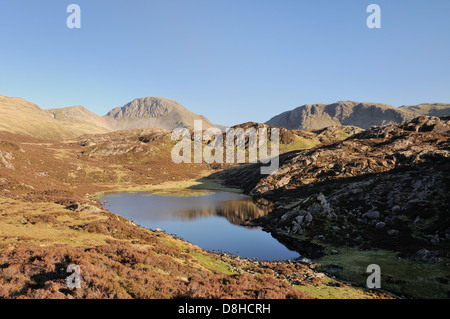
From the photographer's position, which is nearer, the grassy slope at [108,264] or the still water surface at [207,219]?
the grassy slope at [108,264]

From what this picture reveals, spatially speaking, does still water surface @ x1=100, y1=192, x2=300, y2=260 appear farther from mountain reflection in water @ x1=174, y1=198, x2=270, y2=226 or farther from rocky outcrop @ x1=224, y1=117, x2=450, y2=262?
rocky outcrop @ x1=224, y1=117, x2=450, y2=262

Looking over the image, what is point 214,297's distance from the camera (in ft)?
48.8

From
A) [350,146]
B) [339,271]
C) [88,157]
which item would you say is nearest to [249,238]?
[339,271]

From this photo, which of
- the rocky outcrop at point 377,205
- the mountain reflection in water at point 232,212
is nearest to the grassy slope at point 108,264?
the rocky outcrop at point 377,205

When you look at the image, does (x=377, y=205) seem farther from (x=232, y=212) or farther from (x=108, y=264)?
Result: (x=108, y=264)

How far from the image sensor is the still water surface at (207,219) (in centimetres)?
4425

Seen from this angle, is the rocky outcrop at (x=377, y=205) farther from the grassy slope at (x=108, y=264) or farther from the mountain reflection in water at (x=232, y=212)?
the grassy slope at (x=108, y=264)

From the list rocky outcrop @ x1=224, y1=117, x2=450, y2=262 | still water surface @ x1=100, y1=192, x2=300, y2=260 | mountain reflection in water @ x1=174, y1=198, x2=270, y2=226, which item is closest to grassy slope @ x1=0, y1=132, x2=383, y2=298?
still water surface @ x1=100, y1=192, x2=300, y2=260

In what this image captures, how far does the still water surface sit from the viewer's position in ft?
145

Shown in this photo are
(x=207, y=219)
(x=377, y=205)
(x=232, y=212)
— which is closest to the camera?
(x=377, y=205)

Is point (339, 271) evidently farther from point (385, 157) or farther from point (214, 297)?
point (385, 157)

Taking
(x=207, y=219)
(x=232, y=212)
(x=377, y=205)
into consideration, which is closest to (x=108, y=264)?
(x=207, y=219)

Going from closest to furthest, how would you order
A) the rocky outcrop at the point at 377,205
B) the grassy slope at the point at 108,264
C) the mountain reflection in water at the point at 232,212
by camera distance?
1. the grassy slope at the point at 108,264
2. the rocky outcrop at the point at 377,205
3. the mountain reflection in water at the point at 232,212

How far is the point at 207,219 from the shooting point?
211 ft
